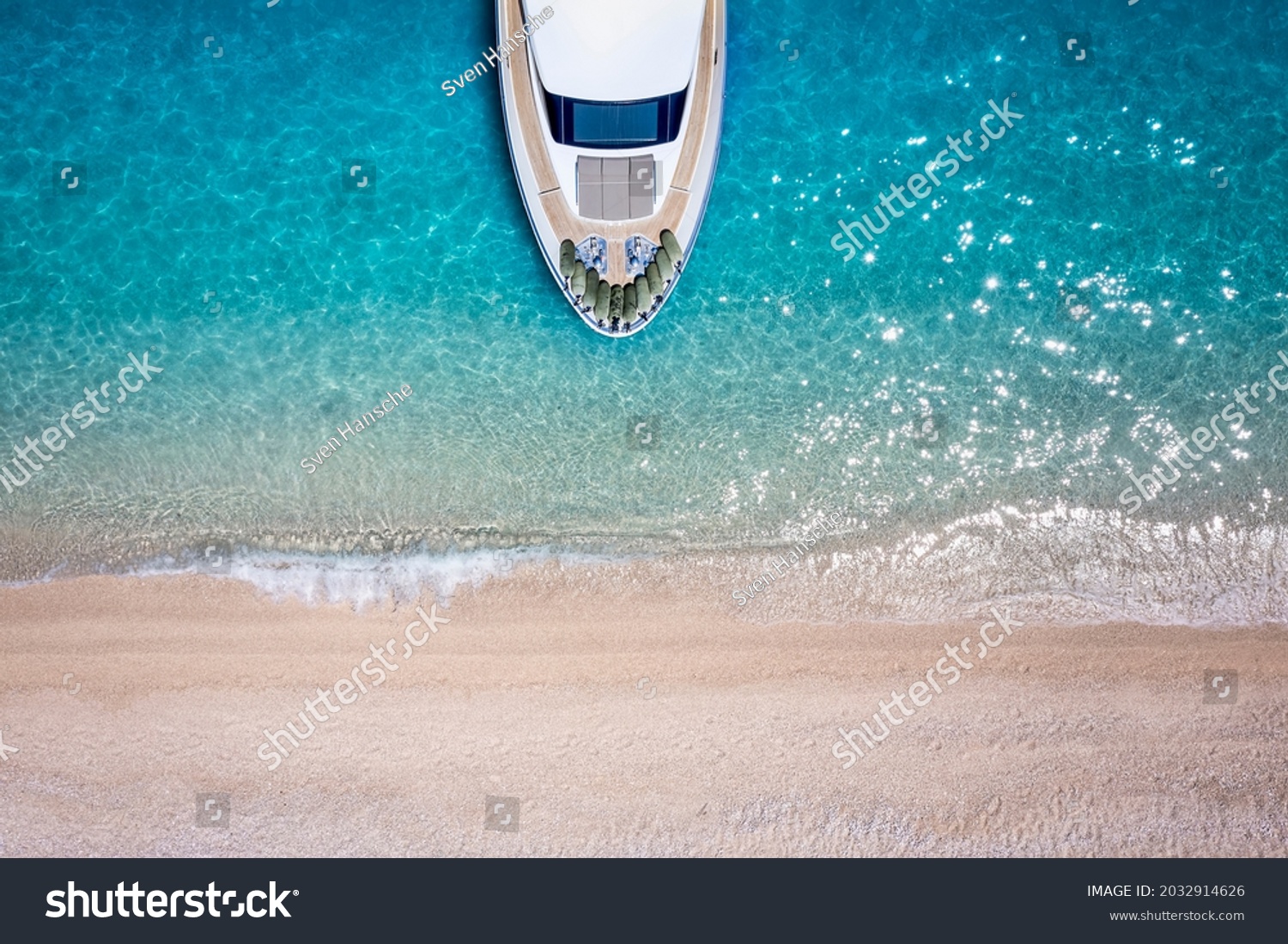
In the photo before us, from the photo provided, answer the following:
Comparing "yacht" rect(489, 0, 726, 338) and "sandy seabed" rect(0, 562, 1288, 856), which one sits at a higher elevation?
"yacht" rect(489, 0, 726, 338)

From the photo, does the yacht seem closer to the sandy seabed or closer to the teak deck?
the teak deck

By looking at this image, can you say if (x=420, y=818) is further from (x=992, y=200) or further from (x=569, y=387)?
(x=992, y=200)

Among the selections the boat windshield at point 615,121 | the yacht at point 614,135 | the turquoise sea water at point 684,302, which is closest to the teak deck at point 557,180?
the yacht at point 614,135

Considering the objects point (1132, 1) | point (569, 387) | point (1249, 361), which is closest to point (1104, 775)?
point (1249, 361)

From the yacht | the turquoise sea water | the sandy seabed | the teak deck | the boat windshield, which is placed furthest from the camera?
the turquoise sea water

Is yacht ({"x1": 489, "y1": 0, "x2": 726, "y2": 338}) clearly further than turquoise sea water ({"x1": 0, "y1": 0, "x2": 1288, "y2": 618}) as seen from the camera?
No

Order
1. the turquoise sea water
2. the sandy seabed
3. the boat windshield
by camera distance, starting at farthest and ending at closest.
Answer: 1. the turquoise sea water
2. the sandy seabed
3. the boat windshield

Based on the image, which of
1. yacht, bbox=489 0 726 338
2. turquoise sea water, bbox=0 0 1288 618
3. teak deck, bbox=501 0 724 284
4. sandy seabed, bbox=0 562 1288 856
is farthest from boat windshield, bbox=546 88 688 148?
sandy seabed, bbox=0 562 1288 856
